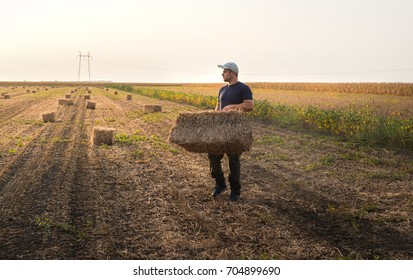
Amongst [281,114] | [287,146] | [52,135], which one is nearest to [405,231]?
[287,146]

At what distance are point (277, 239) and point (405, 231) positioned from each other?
6.58 feet

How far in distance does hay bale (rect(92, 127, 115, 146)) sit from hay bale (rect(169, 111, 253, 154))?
5.81 m

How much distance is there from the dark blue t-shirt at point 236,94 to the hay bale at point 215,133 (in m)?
0.27

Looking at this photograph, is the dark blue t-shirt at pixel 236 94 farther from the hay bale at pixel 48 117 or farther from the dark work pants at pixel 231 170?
the hay bale at pixel 48 117

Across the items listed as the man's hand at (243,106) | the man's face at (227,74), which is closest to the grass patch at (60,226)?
the man's hand at (243,106)

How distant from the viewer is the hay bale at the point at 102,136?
12.0 metres

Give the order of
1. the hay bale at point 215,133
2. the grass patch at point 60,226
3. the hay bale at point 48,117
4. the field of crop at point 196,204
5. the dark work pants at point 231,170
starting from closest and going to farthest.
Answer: the field of crop at point 196,204
the grass patch at point 60,226
the hay bale at point 215,133
the dark work pants at point 231,170
the hay bale at point 48,117

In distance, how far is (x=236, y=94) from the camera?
6.50 metres

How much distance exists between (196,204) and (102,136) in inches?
251

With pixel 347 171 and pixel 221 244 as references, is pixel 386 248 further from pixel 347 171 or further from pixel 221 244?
pixel 347 171

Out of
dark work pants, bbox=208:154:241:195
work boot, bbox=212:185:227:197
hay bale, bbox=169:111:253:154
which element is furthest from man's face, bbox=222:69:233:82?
work boot, bbox=212:185:227:197

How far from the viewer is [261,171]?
9289mm
